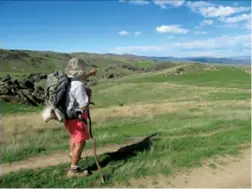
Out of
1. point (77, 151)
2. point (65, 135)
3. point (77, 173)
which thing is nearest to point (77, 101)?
point (77, 151)

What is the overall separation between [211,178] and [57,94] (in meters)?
4.34

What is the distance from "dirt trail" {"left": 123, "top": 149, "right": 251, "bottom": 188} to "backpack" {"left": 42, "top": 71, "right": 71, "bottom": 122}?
2281 millimetres

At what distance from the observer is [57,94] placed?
6.11 m

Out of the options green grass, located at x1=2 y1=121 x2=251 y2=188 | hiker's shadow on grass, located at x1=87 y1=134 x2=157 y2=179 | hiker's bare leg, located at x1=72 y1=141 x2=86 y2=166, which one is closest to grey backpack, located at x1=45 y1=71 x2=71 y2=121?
hiker's bare leg, located at x1=72 y1=141 x2=86 y2=166

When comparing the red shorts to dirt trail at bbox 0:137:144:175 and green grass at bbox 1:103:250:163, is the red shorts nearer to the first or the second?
dirt trail at bbox 0:137:144:175

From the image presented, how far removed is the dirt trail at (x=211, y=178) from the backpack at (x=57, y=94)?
228cm

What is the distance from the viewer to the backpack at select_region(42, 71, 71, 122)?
6.11 meters

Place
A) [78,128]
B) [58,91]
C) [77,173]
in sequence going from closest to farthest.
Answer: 1. [58,91]
2. [78,128]
3. [77,173]

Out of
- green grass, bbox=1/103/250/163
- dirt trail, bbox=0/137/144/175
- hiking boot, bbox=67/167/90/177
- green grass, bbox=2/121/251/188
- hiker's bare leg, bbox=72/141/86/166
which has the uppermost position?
hiker's bare leg, bbox=72/141/86/166

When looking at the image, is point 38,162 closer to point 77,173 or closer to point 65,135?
point 77,173

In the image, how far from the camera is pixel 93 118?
2192 cm

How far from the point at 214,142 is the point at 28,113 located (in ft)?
54.8

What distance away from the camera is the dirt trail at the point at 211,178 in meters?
6.73

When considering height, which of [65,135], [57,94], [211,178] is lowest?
[65,135]
